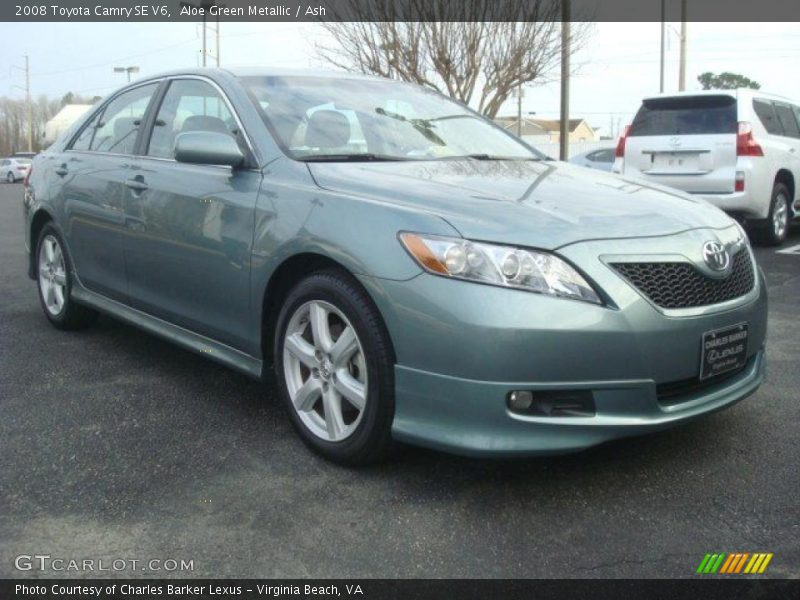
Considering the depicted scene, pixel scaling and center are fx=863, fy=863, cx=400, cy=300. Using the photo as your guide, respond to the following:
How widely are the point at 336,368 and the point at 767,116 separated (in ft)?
26.4

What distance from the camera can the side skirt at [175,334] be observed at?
3639 mm

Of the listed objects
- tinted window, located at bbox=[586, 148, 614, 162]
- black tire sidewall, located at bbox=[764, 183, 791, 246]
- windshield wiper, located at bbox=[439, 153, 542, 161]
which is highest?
tinted window, located at bbox=[586, 148, 614, 162]

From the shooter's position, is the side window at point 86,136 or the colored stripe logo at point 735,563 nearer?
the colored stripe logo at point 735,563

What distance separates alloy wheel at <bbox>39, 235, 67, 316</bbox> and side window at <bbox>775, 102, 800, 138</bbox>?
8120 mm

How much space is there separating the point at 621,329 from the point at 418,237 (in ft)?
2.37

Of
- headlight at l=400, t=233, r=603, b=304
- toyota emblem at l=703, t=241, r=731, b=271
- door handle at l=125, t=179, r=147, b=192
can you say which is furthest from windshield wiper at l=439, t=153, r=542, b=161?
door handle at l=125, t=179, r=147, b=192

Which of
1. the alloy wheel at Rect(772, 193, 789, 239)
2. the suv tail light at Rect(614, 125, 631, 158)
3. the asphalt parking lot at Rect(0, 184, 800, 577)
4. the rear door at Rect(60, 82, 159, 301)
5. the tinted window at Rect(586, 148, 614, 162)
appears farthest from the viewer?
the tinted window at Rect(586, 148, 614, 162)

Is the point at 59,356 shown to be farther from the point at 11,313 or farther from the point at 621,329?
the point at 621,329

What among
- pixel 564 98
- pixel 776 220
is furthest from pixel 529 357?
pixel 564 98

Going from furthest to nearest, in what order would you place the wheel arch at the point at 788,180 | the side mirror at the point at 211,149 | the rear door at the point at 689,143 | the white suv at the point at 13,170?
the white suv at the point at 13,170, the wheel arch at the point at 788,180, the rear door at the point at 689,143, the side mirror at the point at 211,149

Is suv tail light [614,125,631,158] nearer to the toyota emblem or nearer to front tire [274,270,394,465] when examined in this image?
the toyota emblem

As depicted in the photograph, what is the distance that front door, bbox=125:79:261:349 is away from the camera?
3.59 m

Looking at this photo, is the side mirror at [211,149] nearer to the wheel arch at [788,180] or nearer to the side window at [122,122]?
the side window at [122,122]

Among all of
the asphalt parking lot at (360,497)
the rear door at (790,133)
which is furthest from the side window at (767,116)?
the asphalt parking lot at (360,497)
